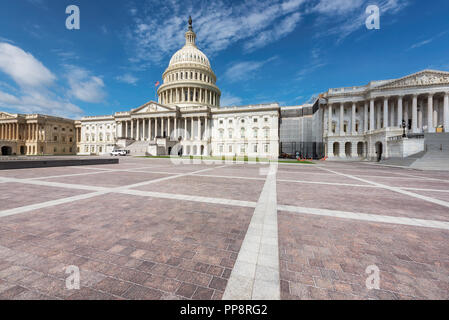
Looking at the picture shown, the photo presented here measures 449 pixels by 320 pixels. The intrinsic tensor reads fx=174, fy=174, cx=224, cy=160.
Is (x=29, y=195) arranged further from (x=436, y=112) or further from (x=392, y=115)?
(x=436, y=112)

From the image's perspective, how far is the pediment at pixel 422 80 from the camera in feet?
116

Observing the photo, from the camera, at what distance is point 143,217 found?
190 inches

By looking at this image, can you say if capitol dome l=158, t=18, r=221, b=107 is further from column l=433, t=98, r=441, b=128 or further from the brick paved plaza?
the brick paved plaza

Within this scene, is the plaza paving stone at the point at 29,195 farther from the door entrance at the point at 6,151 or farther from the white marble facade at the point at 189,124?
the door entrance at the point at 6,151

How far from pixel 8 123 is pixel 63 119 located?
55.2 ft

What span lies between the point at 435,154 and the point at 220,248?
34.3 meters

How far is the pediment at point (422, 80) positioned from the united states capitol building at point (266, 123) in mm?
154

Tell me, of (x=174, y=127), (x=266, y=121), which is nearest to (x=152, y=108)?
(x=174, y=127)

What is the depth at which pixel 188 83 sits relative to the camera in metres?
62.9

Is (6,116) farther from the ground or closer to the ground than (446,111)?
farther from the ground

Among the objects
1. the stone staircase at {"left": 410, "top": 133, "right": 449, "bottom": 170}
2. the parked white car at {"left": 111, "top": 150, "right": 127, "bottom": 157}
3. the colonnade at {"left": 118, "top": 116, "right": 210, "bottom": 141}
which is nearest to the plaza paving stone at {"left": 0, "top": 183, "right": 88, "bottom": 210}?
the stone staircase at {"left": 410, "top": 133, "right": 449, "bottom": 170}

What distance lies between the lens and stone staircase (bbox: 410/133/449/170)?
818 inches
